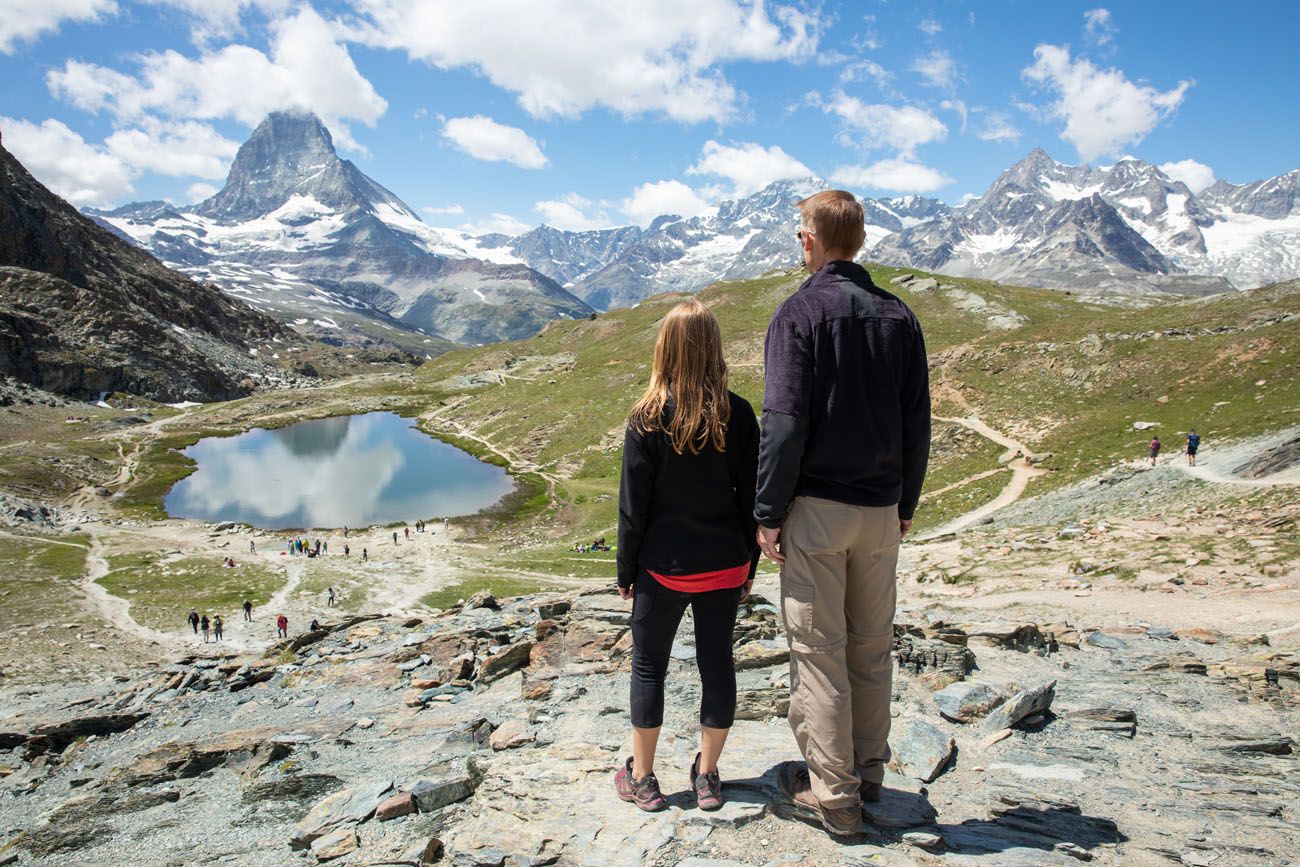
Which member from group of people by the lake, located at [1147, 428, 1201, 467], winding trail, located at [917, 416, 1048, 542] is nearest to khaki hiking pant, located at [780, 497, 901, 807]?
winding trail, located at [917, 416, 1048, 542]

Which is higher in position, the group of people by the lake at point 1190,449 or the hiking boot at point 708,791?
the group of people by the lake at point 1190,449

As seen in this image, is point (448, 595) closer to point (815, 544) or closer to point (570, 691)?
point (570, 691)

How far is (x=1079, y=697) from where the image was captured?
1081 centimetres

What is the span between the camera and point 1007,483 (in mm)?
41000

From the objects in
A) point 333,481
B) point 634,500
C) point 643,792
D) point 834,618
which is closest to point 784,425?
point 634,500

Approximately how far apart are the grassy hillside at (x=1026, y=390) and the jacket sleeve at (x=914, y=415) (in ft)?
115

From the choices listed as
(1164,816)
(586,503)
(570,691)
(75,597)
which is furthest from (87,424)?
(1164,816)

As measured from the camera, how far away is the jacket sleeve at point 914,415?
6250mm

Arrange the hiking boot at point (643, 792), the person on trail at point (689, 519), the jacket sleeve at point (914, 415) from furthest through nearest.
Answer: the hiking boot at point (643, 792)
the person on trail at point (689, 519)
the jacket sleeve at point (914, 415)

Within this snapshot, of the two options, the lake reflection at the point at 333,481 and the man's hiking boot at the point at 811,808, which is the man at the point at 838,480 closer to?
the man's hiking boot at the point at 811,808

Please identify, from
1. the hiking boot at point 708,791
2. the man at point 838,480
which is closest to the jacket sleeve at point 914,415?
the man at point 838,480

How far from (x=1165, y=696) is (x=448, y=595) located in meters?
40.8

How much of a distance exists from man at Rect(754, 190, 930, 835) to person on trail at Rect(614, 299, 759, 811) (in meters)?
0.52

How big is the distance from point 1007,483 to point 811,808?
131 feet
